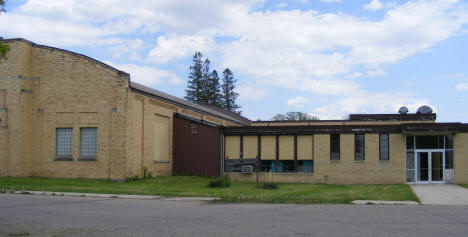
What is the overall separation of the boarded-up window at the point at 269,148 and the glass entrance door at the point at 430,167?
10.2 m

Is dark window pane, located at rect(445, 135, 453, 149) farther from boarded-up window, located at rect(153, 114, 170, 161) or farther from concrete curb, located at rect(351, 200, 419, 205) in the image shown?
boarded-up window, located at rect(153, 114, 170, 161)

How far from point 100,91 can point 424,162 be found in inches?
913

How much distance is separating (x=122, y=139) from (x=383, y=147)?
18202 mm

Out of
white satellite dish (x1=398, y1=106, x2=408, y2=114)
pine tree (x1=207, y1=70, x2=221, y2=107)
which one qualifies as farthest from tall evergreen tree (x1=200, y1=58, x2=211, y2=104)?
white satellite dish (x1=398, y1=106, x2=408, y2=114)

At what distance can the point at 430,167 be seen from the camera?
3450cm

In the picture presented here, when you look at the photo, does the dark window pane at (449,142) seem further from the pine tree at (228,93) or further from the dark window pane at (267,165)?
the pine tree at (228,93)

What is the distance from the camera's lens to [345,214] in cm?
1595

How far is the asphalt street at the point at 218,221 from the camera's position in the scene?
467 inches

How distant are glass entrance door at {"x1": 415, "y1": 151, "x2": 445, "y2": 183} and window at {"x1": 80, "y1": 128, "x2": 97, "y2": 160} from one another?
22586mm

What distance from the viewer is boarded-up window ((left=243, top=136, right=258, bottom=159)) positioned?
37.1 m

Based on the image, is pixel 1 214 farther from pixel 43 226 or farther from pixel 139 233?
pixel 139 233

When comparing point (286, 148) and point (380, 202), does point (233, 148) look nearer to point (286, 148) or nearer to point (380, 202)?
point (286, 148)

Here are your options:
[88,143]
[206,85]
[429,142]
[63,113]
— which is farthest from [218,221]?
[206,85]

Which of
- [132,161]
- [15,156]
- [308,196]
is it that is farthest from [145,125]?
[308,196]
